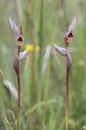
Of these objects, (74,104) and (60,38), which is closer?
(74,104)

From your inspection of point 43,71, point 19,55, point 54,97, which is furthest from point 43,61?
point 19,55

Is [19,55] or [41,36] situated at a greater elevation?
[19,55]

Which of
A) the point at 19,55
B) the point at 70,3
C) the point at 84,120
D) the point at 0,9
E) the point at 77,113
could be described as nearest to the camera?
the point at 19,55

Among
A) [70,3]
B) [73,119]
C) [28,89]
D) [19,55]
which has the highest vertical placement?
[19,55]

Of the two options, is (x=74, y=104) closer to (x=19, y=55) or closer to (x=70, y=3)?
(x=70, y=3)

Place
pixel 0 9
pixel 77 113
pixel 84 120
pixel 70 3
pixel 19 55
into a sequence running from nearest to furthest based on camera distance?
pixel 19 55 → pixel 84 120 → pixel 77 113 → pixel 0 9 → pixel 70 3

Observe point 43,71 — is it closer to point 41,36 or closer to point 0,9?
point 41,36

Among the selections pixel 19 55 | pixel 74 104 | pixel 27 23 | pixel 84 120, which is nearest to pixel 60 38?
pixel 27 23

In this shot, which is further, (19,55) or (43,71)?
(43,71)

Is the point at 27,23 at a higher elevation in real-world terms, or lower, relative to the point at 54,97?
higher
